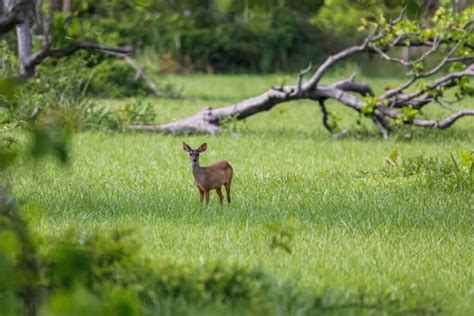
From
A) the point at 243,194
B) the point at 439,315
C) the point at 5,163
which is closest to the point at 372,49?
the point at 243,194

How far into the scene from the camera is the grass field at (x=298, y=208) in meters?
6.12

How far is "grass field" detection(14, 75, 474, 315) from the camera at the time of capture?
6.12 metres

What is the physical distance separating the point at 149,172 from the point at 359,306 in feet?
20.0

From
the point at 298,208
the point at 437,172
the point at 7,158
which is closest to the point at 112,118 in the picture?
the point at 437,172

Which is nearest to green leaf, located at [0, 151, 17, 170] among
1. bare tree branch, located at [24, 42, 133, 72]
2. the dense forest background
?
bare tree branch, located at [24, 42, 133, 72]

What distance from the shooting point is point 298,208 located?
8461 millimetres

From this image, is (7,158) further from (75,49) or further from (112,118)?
(112,118)

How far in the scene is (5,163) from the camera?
3.70 metres

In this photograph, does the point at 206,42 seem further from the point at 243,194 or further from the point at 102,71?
the point at 243,194

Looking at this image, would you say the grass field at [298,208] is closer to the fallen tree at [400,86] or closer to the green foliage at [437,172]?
the green foliage at [437,172]

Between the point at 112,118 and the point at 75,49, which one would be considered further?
the point at 112,118

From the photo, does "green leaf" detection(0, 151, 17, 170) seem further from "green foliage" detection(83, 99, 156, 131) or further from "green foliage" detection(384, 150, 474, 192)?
"green foliage" detection(83, 99, 156, 131)

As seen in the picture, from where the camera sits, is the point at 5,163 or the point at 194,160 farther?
the point at 194,160

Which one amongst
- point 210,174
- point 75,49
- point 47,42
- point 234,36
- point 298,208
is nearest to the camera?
point 75,49
